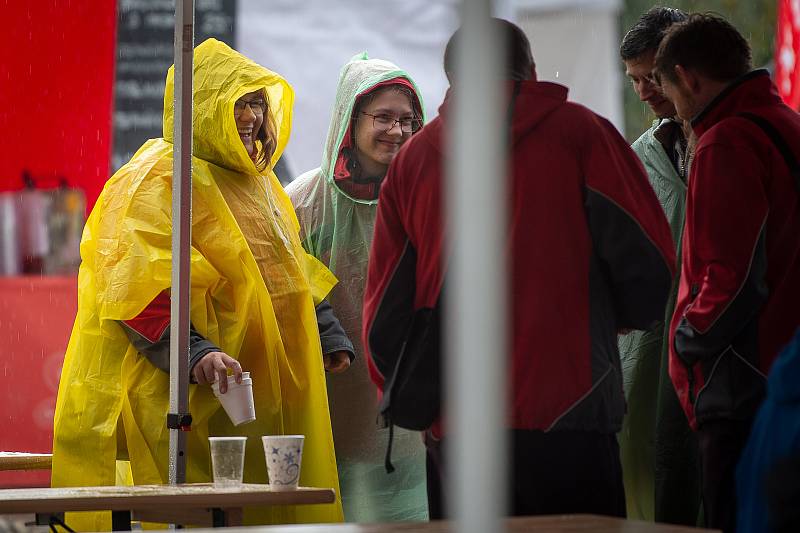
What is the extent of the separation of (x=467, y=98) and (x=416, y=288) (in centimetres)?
143

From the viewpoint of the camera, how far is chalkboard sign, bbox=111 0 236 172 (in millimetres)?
5336

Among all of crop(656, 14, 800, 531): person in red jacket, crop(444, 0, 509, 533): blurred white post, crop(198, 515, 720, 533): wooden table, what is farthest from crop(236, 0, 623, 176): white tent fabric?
crop(444, 0, 509, 533): blurred white post

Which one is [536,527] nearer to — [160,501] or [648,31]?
[160,501]

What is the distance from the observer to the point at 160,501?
2.12m

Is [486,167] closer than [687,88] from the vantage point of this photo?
Yes

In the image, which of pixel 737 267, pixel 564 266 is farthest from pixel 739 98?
pixel 564 266

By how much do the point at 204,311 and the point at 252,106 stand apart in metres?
0.60

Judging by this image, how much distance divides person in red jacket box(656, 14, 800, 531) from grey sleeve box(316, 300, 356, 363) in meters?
1.08

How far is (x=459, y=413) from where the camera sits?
880 mm

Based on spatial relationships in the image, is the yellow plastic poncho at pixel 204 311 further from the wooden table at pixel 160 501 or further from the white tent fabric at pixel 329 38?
the white tent fabric at pixel 329 38

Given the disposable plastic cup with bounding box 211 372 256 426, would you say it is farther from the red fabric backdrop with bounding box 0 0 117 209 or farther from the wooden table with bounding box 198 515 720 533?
the red fabric backdrop with bounding box 0 0 117 209

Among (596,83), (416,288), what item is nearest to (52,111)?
(596,83)

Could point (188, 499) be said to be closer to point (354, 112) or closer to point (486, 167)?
point (486, 167)

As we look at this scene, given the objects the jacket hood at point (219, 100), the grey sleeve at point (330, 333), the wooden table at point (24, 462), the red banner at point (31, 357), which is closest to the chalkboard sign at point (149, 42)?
the red banner at point (31, 357)
